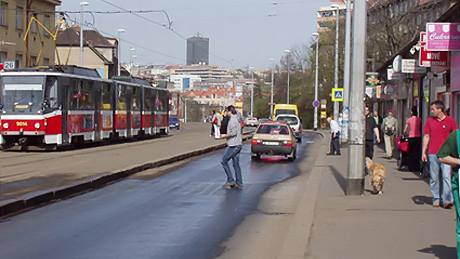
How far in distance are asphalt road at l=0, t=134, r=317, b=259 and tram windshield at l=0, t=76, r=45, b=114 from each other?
12.0 m

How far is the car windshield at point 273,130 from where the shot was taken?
28609 millimetres

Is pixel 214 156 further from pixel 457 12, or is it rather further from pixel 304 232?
pixel 304 232

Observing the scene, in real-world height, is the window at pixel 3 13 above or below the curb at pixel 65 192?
above

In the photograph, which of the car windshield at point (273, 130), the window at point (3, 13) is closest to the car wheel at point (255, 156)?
the car windshield at point (273, 130)

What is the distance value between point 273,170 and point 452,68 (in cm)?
691

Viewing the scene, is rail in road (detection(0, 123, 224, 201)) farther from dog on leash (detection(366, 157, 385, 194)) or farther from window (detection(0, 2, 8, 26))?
window (detection(0, 2, 8, 26))

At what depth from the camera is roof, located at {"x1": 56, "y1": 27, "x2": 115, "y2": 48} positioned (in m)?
87.8

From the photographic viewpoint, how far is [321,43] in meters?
87.0

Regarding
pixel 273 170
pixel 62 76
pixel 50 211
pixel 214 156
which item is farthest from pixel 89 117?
pixel 50 211

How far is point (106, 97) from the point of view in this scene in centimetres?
3722

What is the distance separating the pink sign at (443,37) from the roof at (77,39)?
69.1 meters

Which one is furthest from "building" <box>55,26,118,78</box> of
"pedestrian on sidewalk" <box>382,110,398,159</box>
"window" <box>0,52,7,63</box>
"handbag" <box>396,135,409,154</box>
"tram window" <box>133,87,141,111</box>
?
"handbag" <box>396,135,409,154</box>

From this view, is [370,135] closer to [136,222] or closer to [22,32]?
[136,222]

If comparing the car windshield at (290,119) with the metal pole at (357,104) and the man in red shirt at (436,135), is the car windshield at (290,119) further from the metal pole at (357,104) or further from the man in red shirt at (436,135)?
the man in red shirt at (436,135)
